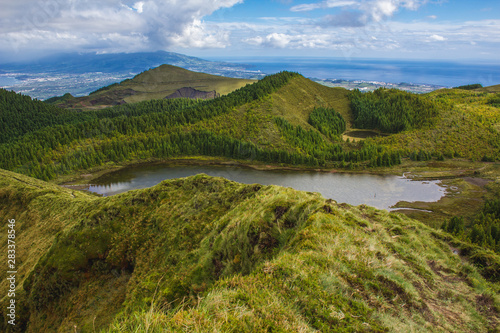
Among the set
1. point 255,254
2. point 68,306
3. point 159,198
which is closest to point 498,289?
point 255,254

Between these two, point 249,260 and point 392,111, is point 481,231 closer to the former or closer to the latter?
point 249,260

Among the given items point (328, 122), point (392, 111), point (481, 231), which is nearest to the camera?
point (481, 231)

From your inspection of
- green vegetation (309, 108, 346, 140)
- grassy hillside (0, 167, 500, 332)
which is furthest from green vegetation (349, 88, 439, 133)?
grassy hillside (0, 167, 500, 332)

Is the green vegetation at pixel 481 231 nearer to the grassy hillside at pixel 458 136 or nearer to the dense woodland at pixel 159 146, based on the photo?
the dense woodland at pixel 159 146

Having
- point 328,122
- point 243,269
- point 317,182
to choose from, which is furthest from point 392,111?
point 243,269

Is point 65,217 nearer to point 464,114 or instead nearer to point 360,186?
point 360,186

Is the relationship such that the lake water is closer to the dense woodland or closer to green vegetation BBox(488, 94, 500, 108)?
the dense woodland

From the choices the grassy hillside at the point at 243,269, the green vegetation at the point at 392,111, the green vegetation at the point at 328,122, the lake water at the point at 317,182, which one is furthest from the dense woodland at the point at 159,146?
the grassy hillside at the point at 243,269
